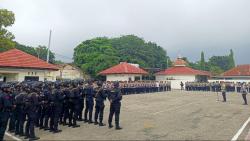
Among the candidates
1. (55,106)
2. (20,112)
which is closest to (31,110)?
(20,112)

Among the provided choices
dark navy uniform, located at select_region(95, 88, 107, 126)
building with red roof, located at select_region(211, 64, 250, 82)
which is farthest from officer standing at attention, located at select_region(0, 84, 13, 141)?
building with red roof, located at select_region(211, 64, 250, 82)

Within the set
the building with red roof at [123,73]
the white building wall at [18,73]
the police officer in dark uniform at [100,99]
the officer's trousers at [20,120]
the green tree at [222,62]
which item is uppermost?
the green tree at [222,62]

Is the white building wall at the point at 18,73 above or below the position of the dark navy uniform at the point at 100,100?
above

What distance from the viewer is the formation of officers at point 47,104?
8.93 m

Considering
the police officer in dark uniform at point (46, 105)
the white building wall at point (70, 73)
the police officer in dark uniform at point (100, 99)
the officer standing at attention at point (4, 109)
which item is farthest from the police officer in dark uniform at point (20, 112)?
the white building wall at point (70, 73)

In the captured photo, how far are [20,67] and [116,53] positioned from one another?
28.4 m

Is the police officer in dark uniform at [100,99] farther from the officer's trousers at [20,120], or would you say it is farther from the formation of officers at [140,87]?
the formation of officers at [140,87]

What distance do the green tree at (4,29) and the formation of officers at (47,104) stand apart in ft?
82.3

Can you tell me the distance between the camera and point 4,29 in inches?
1344

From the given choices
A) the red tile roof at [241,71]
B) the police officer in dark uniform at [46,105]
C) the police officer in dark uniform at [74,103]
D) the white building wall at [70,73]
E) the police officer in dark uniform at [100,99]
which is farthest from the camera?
the red tile roof at [241,71]

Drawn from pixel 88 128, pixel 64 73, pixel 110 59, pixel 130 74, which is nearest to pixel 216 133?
pixel 88 128

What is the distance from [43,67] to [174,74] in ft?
98.1

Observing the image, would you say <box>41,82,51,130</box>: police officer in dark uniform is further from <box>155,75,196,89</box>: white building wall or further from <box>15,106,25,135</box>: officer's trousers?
<box>155,75,196,89</box>: white building wall

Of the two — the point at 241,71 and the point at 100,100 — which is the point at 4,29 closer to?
the point at 100,100
